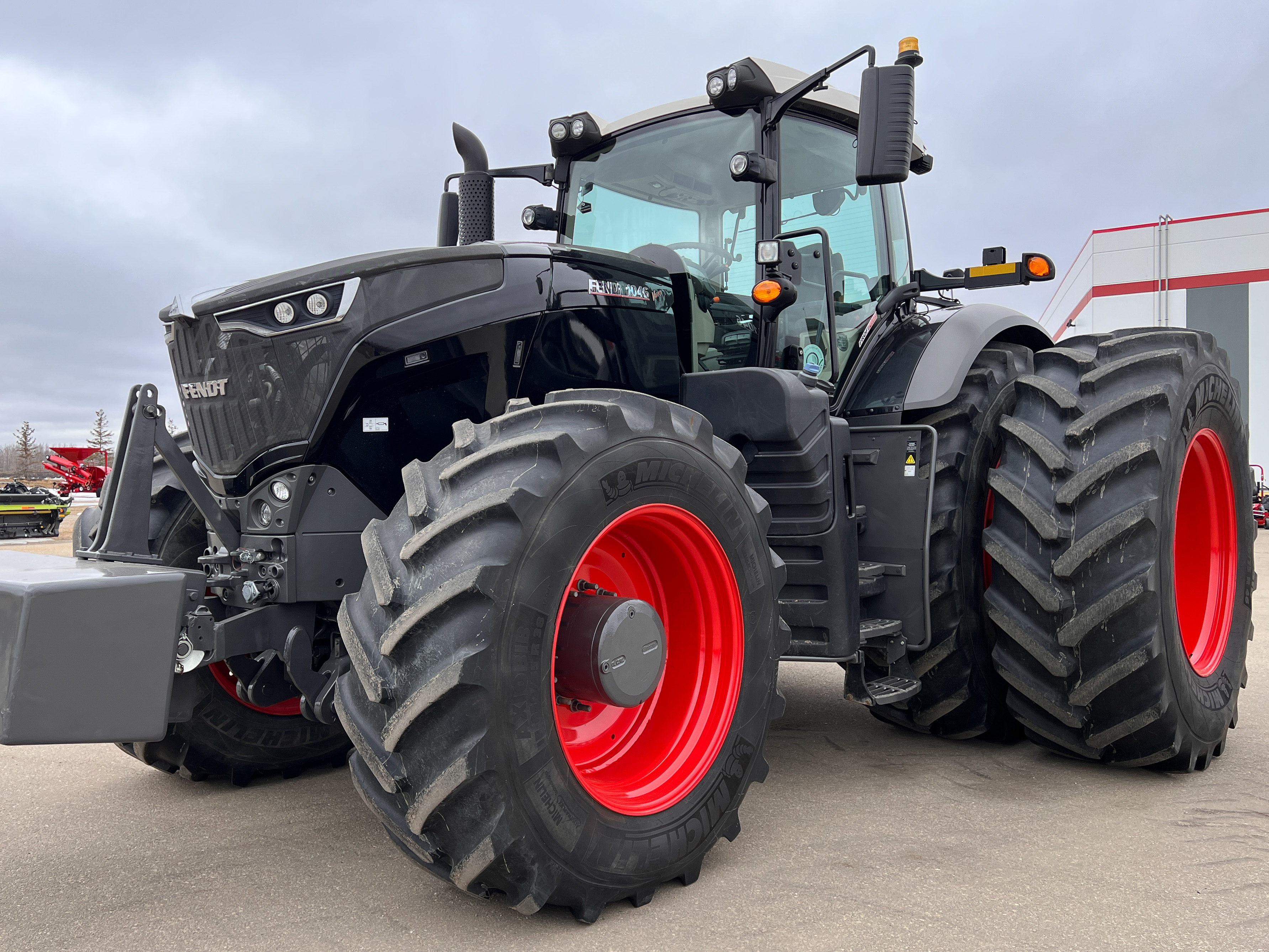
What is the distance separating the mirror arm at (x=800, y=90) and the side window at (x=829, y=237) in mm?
118

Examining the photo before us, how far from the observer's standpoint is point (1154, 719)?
3520 millimetres

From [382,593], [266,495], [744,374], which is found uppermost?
[744,374]

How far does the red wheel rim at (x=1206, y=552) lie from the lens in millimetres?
4238

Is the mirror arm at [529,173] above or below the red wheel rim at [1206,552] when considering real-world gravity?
above

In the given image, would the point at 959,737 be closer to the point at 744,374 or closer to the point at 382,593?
the point at 744,374

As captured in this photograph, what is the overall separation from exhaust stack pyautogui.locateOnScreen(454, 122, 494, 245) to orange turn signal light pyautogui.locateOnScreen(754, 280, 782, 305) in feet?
3.88

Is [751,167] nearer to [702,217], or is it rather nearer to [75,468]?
[702,217]

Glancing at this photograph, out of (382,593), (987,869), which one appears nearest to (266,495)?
(382,593)

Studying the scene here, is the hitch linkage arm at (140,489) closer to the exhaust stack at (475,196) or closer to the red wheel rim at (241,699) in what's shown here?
the red wheel rim at (241,699)

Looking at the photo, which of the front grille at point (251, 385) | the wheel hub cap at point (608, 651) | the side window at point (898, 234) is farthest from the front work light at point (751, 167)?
the wheel hub cap at point (608, 651)

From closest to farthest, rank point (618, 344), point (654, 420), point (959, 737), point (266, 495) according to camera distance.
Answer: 1. point (654, 420)
2. point (266, 495)
3. point (618, 344)
4. point (959, 737)

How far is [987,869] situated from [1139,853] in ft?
1.68

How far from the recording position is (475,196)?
162 inches

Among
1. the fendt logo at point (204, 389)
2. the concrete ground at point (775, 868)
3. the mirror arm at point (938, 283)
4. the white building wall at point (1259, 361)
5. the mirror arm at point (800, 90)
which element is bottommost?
the concrete ground at point (775, 868)
